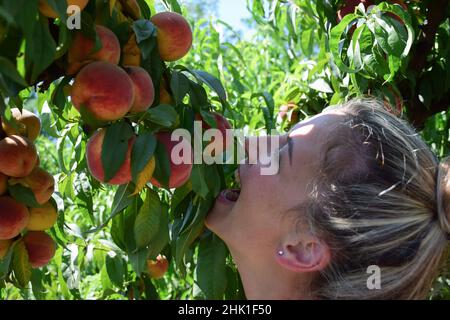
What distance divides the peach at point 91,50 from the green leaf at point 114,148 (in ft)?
0.27

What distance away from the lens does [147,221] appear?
3.33 ft

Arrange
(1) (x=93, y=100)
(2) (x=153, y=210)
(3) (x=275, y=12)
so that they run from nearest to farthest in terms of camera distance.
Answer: (1) (x=93, y=100) → (2) (x=153, y=210) → (3) (x=275, y=12)

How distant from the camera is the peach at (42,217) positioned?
999 mm

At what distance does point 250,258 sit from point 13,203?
0.36m

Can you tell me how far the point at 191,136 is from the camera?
0.90 meters

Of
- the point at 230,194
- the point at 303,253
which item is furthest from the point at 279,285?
the point at 230,194

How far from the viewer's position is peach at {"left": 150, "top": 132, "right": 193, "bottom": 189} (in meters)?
0.90

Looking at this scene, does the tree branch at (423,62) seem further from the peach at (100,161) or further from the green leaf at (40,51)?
the green leaf at (40,51)

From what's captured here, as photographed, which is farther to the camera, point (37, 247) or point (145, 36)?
point (37, 247)

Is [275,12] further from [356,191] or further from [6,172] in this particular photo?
[6,172]

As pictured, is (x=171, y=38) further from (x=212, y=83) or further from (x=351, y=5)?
(x=351, y=5)

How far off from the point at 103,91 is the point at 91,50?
5 centimetres

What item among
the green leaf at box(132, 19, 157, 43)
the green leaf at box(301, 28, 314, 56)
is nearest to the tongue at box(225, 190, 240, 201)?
the green leaf at box(132, 19, 157, 43)

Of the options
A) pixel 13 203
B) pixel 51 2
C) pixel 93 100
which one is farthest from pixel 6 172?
pixel 51 2
